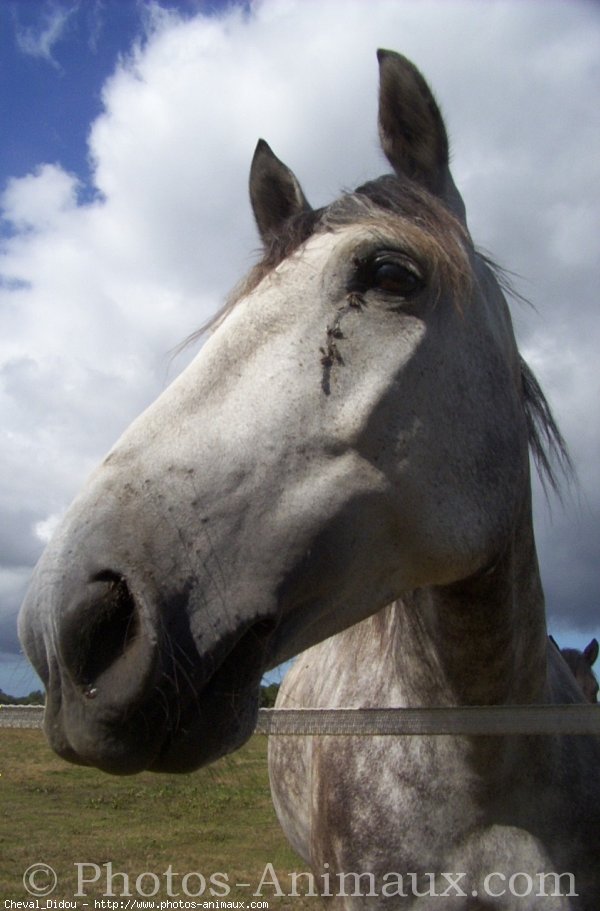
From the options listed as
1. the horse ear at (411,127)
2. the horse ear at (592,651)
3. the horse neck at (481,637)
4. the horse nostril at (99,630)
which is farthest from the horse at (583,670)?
the horse nostril at (99,630)

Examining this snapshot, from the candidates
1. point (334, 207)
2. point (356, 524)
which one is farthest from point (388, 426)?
point (334, 207)

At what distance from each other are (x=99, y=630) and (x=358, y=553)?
2.31ft

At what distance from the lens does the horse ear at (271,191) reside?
2.70m

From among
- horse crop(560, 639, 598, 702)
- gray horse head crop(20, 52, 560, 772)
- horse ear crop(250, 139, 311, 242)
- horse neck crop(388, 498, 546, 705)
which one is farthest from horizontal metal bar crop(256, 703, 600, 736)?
horse crop(560, 639, 598, 702)

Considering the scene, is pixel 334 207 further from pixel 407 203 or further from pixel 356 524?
pixel 356 524

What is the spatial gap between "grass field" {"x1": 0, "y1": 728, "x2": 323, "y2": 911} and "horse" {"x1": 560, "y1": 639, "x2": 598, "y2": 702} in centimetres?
247

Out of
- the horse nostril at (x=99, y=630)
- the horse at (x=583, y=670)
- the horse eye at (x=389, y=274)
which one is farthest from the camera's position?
the horse at (x=583, y=670)

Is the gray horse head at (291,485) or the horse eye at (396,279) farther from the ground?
the horse eye at (396,279)

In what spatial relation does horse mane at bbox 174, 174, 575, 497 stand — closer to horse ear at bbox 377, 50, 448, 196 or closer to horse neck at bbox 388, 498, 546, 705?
→ horse ear at bbox 377, 50, 448, 196

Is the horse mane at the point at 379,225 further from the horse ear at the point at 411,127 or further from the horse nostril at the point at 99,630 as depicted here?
the horse nostril at the point at 99,630

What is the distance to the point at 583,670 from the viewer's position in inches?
212

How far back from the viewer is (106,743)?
1410mm

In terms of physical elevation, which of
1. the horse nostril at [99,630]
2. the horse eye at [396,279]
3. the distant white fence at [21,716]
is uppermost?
the horse eye at [396,279]

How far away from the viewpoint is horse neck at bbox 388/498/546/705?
2.37m
